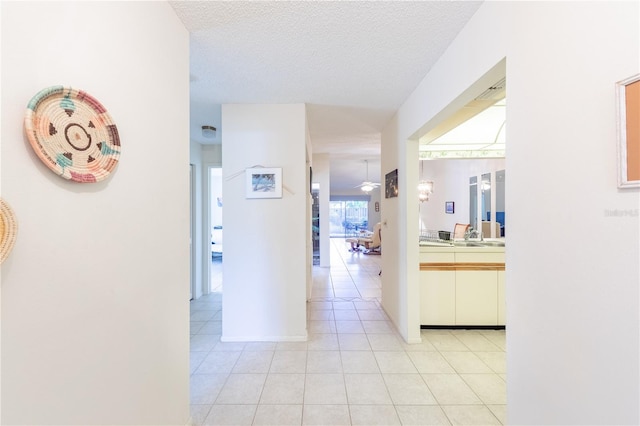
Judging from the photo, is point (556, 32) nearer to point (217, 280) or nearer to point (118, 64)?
point (118, 64)

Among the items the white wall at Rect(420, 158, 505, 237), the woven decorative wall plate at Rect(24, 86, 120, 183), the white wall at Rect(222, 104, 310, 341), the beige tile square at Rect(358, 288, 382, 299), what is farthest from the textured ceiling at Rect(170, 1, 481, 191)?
the white wall at Rect(420, 158, 505, 237)

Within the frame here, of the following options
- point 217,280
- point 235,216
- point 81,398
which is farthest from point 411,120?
point 217,280

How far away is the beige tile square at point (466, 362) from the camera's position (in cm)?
239

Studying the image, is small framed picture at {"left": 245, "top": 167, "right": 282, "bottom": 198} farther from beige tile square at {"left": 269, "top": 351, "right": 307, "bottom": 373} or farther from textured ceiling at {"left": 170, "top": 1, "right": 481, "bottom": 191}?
beige tile square at {"left": 269, "top": 351, "right": 307, "bottom": 373}

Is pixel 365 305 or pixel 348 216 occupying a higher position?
pixel 348 216

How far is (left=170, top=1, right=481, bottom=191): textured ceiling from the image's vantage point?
153cm

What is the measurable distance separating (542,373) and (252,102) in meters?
3.01

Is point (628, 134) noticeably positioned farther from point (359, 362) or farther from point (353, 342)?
point (353, 342)

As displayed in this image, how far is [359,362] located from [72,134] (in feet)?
8.51

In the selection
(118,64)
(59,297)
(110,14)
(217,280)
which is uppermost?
(110,14)

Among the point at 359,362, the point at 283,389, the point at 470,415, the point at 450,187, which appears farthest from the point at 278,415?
the point at 450,187

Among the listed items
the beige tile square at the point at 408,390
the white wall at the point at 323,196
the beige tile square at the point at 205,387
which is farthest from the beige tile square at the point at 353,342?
the white wall at the point at 323,196

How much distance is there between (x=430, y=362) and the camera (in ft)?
8.27

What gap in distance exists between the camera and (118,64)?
3.66ft
